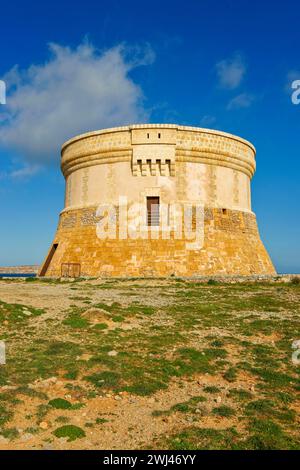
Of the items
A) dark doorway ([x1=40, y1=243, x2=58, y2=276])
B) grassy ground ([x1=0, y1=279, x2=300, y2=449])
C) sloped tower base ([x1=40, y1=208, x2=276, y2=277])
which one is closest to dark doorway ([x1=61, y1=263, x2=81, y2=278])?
sloped tower base ([x1=40, y1=208, x2=276, y2=277])

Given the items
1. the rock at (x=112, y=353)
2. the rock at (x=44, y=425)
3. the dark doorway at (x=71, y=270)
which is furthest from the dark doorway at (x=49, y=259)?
the rock at (x=44, y=425)

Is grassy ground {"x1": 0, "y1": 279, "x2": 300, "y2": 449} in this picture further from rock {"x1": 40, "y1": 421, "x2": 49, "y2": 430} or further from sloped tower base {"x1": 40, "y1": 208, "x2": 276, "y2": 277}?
sloped tower base {"x1": 40, "y1": 208, "x2": 276, "y2": 277}

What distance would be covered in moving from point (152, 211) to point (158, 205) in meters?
0.57

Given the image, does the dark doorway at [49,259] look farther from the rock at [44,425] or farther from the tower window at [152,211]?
the rock at [44,425]

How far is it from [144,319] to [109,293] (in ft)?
15.9

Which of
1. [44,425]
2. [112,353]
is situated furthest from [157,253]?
[44,425]

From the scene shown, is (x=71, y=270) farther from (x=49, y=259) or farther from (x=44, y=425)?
(x=44, y=425)

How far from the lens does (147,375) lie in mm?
8242

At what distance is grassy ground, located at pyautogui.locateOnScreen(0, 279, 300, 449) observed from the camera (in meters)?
6.04

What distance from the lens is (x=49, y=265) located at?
2794cm

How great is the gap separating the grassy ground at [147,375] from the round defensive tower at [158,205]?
32.3 feet

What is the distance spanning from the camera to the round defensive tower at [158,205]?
24.5 meters

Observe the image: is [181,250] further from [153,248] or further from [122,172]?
[122,172]

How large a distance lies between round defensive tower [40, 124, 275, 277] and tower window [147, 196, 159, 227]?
0.07 m
